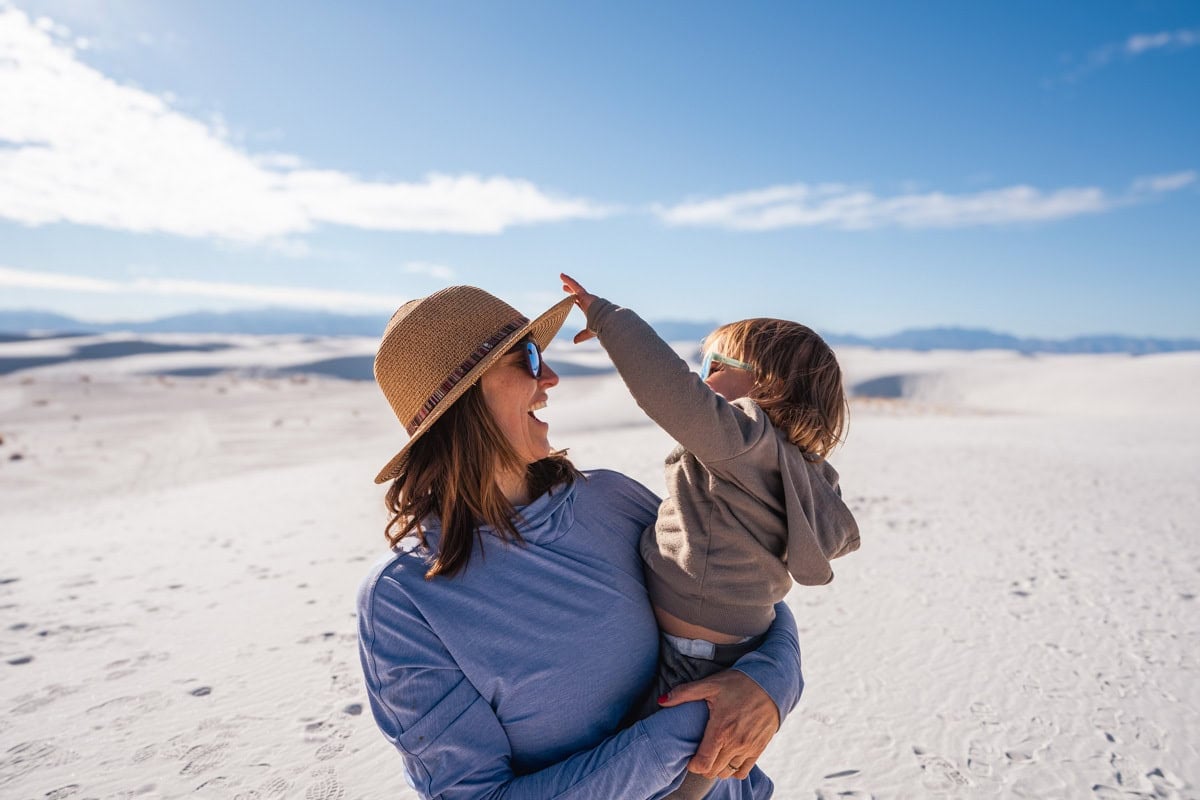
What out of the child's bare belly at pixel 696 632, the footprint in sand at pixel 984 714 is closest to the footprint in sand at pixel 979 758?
the footprint in sand at pixel 984 714

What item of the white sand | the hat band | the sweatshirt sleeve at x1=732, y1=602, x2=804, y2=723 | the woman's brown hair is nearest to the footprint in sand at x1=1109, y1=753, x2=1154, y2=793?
the white sand

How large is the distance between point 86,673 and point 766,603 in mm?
5600

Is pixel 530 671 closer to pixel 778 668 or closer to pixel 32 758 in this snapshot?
pixel 778 668

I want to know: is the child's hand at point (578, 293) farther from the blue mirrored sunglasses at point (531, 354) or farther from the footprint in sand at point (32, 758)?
the footprint in sand at point (32, 758)

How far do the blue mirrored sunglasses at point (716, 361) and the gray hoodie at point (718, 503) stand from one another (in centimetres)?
20

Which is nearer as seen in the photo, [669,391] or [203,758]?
[669,391]

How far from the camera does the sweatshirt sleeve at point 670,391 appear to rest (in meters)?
1.68

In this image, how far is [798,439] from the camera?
6.45 ft

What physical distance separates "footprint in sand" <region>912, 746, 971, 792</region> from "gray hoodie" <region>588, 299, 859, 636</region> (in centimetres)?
270

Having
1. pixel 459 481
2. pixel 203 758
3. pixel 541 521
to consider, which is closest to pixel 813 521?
pixel 541 521

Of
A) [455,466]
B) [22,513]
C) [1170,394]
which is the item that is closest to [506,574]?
[455,466]

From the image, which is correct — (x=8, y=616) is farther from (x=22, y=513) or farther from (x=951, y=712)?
(x=951, y=712)

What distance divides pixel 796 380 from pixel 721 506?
48 cm

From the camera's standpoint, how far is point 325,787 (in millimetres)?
3660
